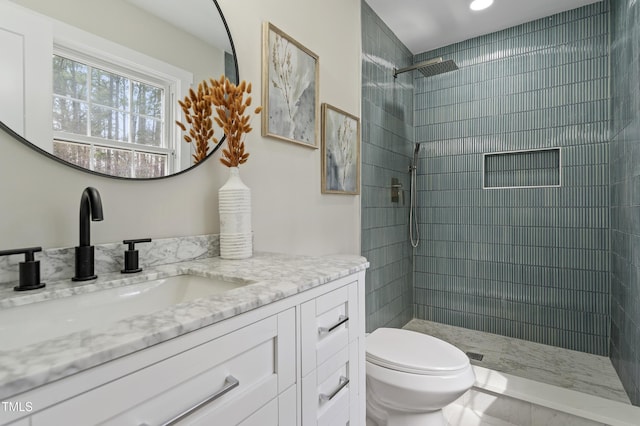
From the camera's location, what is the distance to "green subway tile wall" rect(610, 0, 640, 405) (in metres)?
1.60

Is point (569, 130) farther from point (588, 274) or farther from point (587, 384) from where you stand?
point (587, 384)

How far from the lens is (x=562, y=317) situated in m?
2.35

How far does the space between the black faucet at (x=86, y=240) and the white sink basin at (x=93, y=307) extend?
73 millimetres

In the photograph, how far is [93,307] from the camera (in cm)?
73

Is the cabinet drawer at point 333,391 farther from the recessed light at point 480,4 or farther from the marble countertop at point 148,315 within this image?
the recessed light at point 480,4

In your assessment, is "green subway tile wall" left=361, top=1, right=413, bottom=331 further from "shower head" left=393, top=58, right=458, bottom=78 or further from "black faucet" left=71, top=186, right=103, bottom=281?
"black faucet" left=71, top=186, right=103, bottom=281

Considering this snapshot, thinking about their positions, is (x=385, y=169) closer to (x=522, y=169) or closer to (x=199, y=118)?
A: (x=522, y=169)

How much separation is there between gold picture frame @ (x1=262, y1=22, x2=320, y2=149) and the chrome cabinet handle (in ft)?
3.41

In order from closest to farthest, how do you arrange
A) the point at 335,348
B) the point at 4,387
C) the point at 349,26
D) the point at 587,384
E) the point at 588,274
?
1. the point at 4,387
2. the point at 335,348
3. the point at 587,384
4. the point at 349,26
5. the point at 588,274

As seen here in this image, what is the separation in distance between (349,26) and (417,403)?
2.11 metres

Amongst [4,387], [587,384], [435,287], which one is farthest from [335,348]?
[435,287]

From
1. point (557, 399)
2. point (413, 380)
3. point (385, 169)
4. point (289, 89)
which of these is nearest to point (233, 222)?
point (289, 89)

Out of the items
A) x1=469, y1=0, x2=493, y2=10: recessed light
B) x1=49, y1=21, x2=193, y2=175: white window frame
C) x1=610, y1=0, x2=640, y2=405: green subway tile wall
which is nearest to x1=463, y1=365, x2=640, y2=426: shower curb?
x1=610, y1=0, x2=640, y2=405: green subway tile wall

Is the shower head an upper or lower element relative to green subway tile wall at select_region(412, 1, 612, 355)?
upper
